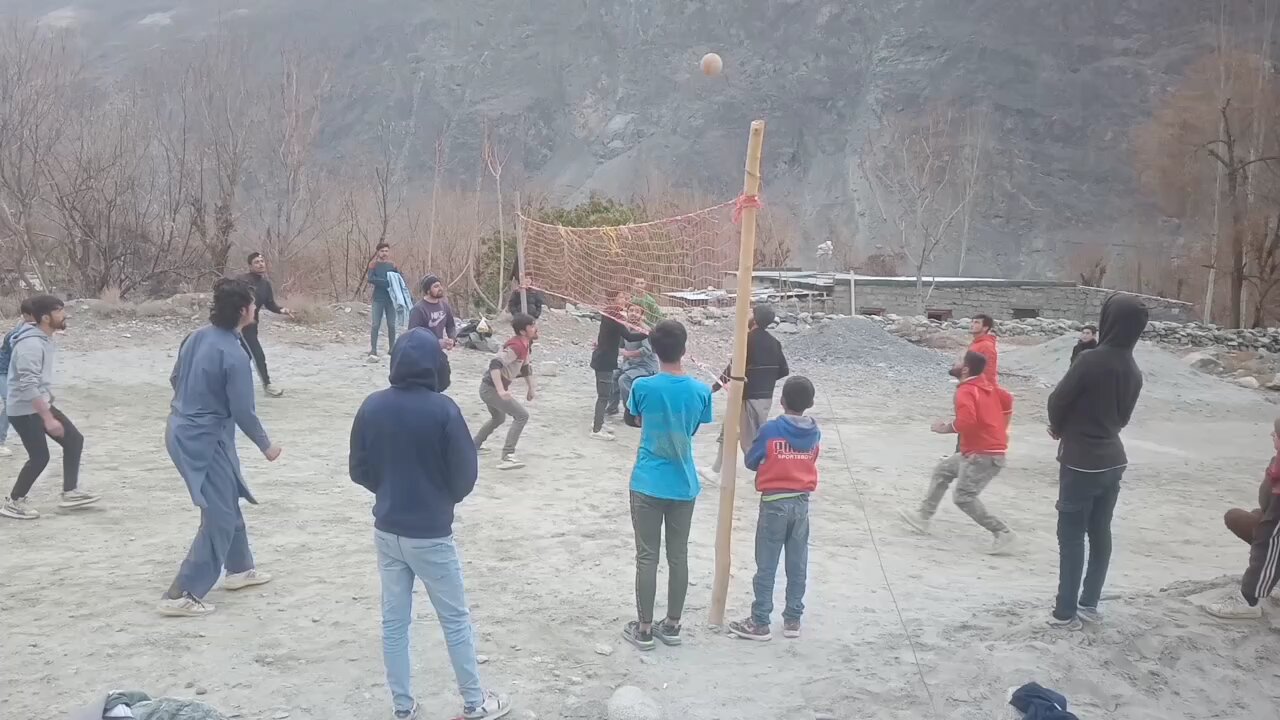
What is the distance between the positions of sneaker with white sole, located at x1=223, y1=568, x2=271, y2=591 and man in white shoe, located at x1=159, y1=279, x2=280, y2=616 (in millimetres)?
225

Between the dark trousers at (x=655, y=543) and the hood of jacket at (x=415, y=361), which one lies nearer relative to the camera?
the hood of jacket at (x=415, y=361)

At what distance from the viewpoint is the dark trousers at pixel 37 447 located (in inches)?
226

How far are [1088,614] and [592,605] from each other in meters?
2.47

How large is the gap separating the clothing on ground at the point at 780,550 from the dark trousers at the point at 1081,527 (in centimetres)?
122

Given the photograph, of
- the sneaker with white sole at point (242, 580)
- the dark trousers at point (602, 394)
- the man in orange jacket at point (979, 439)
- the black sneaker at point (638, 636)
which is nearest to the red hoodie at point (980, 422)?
the man in orange jacket at point (979, 439)

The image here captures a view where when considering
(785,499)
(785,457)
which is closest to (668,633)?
(785,499)

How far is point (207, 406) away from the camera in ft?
14.7

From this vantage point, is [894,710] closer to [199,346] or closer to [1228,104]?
[199,346]

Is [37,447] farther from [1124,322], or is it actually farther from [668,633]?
[1124,322]

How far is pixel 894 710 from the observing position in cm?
385

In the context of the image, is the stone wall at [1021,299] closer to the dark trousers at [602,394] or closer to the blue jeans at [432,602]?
the dark trousers at [602,394]

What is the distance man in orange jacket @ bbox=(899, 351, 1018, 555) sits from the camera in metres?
6.30

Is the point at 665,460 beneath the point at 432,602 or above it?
above

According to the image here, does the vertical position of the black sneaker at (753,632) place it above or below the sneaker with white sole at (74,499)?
below
